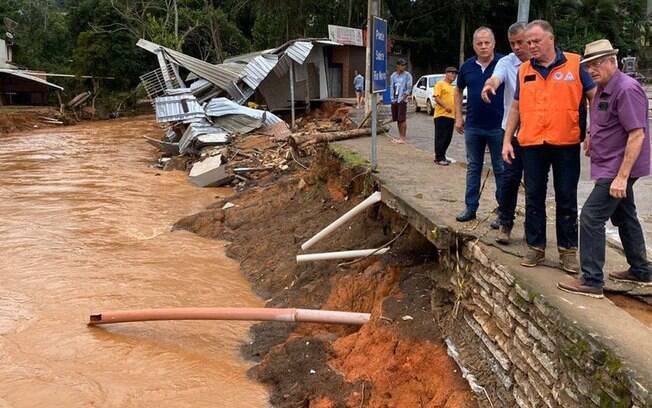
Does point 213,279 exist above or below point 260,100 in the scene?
below

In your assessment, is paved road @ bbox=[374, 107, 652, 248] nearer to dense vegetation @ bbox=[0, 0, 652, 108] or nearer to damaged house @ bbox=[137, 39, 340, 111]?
damaged house @ bbox=[137, 39, 340, 111]

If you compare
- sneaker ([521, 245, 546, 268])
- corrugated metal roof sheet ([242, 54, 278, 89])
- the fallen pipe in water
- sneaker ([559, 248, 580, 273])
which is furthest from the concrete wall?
sneaker ([559, 248, 580, 273])

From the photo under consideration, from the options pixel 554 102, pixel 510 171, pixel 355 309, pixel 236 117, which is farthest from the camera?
pixel 236 117

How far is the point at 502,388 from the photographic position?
13.6 feet

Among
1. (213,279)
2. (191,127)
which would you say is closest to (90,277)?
(213,279)

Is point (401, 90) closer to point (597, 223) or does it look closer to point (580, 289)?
point (597, 223)

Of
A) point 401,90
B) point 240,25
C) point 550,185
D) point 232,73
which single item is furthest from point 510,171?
point 240,25

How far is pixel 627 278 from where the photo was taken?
4.13 meters

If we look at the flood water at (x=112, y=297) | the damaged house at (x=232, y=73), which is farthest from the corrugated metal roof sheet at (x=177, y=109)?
the flood water at (x=112, y=297)

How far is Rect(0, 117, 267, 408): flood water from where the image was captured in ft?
20.0

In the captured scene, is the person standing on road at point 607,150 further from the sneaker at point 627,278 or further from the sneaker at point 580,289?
the sneaker at point 627,278

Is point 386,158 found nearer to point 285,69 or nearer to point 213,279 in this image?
point 213,279

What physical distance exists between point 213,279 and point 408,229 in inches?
150

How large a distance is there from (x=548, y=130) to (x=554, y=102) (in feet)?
0.65
